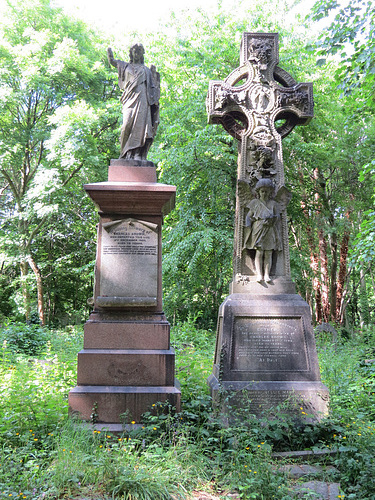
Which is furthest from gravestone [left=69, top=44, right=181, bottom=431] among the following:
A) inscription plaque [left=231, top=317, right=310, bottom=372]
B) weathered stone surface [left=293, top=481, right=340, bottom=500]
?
weathered stone surface [left=293, top=481, right=340, bottom=500]

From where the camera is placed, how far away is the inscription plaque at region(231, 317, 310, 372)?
18.0ft

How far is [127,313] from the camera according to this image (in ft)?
17.3

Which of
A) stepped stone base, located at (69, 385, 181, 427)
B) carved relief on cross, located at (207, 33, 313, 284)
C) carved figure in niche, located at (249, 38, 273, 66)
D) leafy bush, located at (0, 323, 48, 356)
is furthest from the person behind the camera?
leafy bush, located at (0, 323, 48, 356)

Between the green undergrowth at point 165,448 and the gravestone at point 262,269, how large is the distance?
34 centimetres

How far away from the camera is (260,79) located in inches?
263

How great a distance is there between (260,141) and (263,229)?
57.0 inches

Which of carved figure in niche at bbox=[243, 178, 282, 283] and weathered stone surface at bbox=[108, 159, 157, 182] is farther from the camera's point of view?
carved figure in niche at bbox=[243, 178, 282, 283]

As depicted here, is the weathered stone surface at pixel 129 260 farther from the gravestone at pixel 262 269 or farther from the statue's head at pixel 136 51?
the statue's head at pixel 136 51

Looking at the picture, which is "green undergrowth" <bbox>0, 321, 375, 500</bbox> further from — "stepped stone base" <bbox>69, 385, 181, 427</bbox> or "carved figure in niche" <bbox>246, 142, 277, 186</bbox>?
"carved figure in niche" <bbox>246, 142, 277, 186</bbox>

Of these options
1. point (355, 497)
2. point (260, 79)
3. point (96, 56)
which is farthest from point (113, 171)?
point (96, 56)

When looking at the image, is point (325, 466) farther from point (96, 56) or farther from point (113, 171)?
point (96, 56)

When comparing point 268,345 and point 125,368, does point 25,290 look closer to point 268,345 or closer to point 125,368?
point 125,368

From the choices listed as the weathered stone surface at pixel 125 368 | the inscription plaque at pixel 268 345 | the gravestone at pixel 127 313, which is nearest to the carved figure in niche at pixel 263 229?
the inscription plaque at pixel 268 345

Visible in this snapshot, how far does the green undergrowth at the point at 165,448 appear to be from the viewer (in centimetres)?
308
